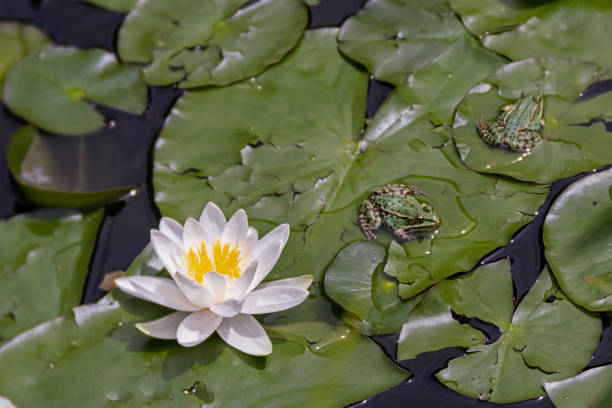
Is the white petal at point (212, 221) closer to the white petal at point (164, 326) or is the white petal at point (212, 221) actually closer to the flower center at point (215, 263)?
the flower center at point (215, 263)

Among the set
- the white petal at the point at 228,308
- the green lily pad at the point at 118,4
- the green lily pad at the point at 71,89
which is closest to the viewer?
the white petal at the point at 228,308

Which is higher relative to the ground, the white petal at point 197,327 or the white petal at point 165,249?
the white petal at point 165,249

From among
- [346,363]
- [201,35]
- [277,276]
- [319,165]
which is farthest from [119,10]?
[346,363]

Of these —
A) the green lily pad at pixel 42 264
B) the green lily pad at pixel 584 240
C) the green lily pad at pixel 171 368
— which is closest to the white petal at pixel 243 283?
the green lily pad at pixel 171 368

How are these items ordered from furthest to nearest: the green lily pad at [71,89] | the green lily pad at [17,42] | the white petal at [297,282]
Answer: the green lily pad at [17,42] < the green lily pad at [71,89] < the white petal at [297,282]

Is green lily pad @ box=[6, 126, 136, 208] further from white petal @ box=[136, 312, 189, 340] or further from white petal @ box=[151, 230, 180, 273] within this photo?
white petal @ box=[136, 312, 189, 340]

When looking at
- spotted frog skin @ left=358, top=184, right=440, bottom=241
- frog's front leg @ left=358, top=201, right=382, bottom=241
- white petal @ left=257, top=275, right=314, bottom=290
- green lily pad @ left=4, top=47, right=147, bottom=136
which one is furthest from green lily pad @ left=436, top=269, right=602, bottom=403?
green lily pad @ left=4, top=47, right=147, bottom=136
